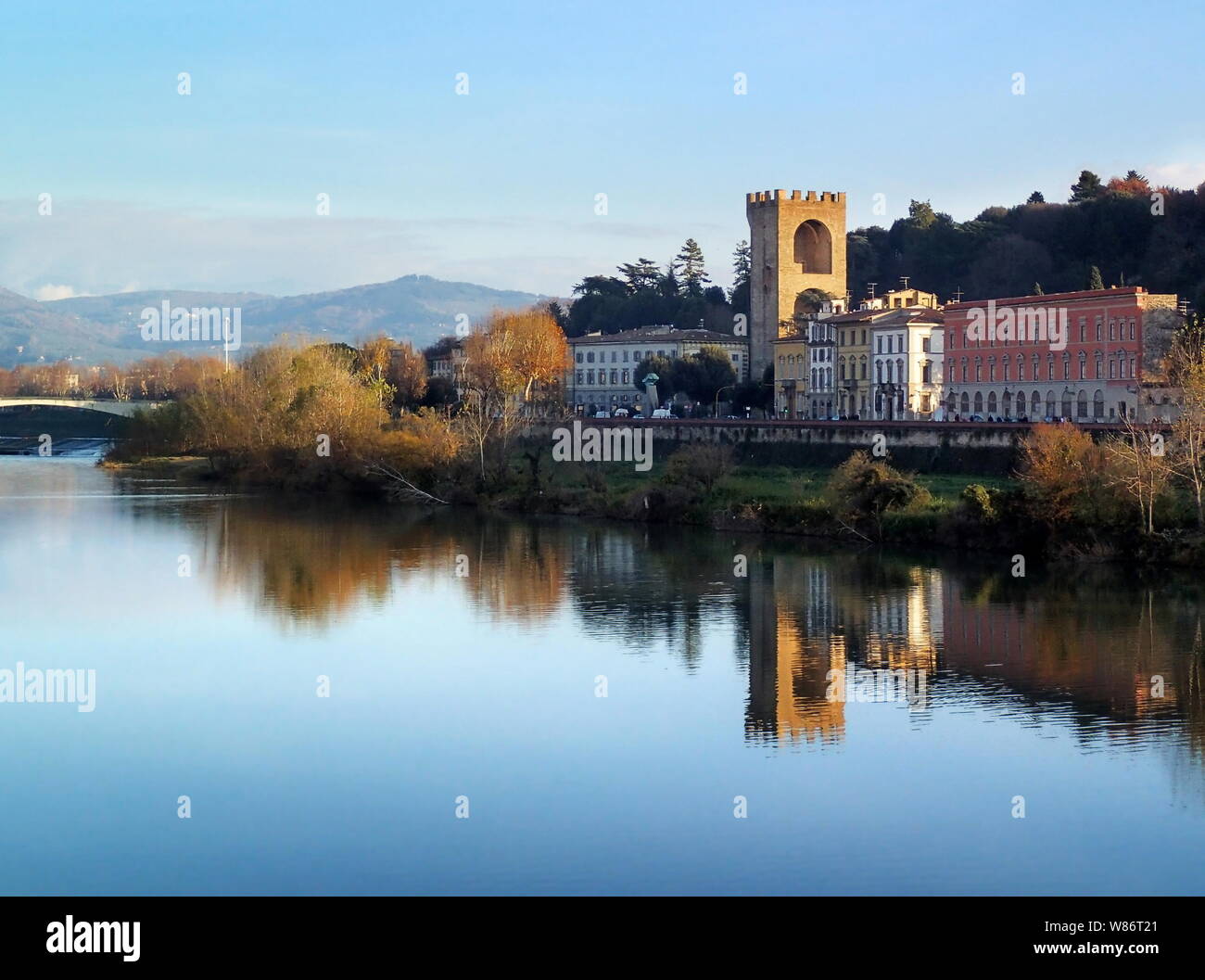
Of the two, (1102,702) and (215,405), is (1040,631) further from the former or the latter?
(215,405)

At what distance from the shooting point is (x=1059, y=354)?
1885 inches

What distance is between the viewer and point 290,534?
34656 mm

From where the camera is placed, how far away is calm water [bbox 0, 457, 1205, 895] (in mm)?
12656

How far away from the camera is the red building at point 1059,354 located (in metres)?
45.0

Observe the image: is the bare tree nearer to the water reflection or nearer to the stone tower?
the water reflection

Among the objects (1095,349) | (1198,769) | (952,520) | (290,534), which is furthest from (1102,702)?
(1095,349)

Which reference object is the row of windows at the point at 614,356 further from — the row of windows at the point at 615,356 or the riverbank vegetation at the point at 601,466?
the riverbank vegetation at the point at 601,466

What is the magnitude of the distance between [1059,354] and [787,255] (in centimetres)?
2335

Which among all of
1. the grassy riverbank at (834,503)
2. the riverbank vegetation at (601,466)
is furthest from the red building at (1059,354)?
the grassy riverbank at (834,503)

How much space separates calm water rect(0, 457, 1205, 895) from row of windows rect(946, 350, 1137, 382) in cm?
1889

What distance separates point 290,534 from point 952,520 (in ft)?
44.4

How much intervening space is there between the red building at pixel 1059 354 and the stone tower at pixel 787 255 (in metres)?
16.5

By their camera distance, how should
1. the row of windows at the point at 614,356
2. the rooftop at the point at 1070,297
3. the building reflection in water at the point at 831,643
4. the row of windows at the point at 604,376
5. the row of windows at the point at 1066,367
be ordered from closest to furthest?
the building reflection in water at the point at 831,643
the row of windows at the point at 1066,367
the rooftop at the point at 1070,297
the row of windows at the point at 614,356
the row of windows at the point at 604,376
